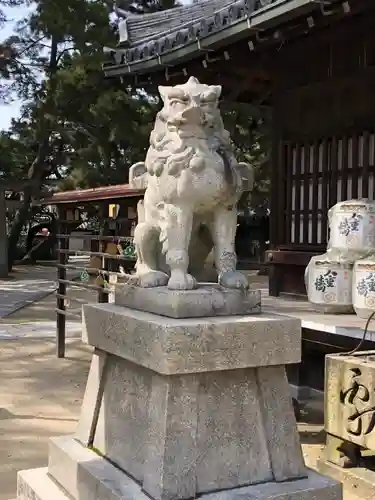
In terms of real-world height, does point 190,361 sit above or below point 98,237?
below

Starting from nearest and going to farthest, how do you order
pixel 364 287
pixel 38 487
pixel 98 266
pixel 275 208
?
pixel 38 487, pixel 364 287, pixel 275 208, pixel 98 266

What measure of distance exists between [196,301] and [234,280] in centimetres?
22

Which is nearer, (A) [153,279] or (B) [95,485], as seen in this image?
(B) [95,485]

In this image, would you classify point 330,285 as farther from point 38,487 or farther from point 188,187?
point 38,487

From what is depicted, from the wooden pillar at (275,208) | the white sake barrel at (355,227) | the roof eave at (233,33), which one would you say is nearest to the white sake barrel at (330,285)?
the white sake barrel at (355,227)

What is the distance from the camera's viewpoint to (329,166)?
614cm

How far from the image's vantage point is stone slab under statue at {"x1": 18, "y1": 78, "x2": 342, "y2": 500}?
239 cm

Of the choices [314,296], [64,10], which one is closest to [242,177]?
[314,296]

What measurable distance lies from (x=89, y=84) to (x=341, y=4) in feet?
40.7

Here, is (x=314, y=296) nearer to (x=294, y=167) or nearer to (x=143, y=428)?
(x=294, y=167)

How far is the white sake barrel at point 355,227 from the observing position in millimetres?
4828

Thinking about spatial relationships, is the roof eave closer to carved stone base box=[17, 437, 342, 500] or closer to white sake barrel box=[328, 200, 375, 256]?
white sake barrel box=[328, 200, 375, 256]

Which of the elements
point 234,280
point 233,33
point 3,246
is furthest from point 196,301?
point 3,246

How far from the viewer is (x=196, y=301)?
2.55 metres
